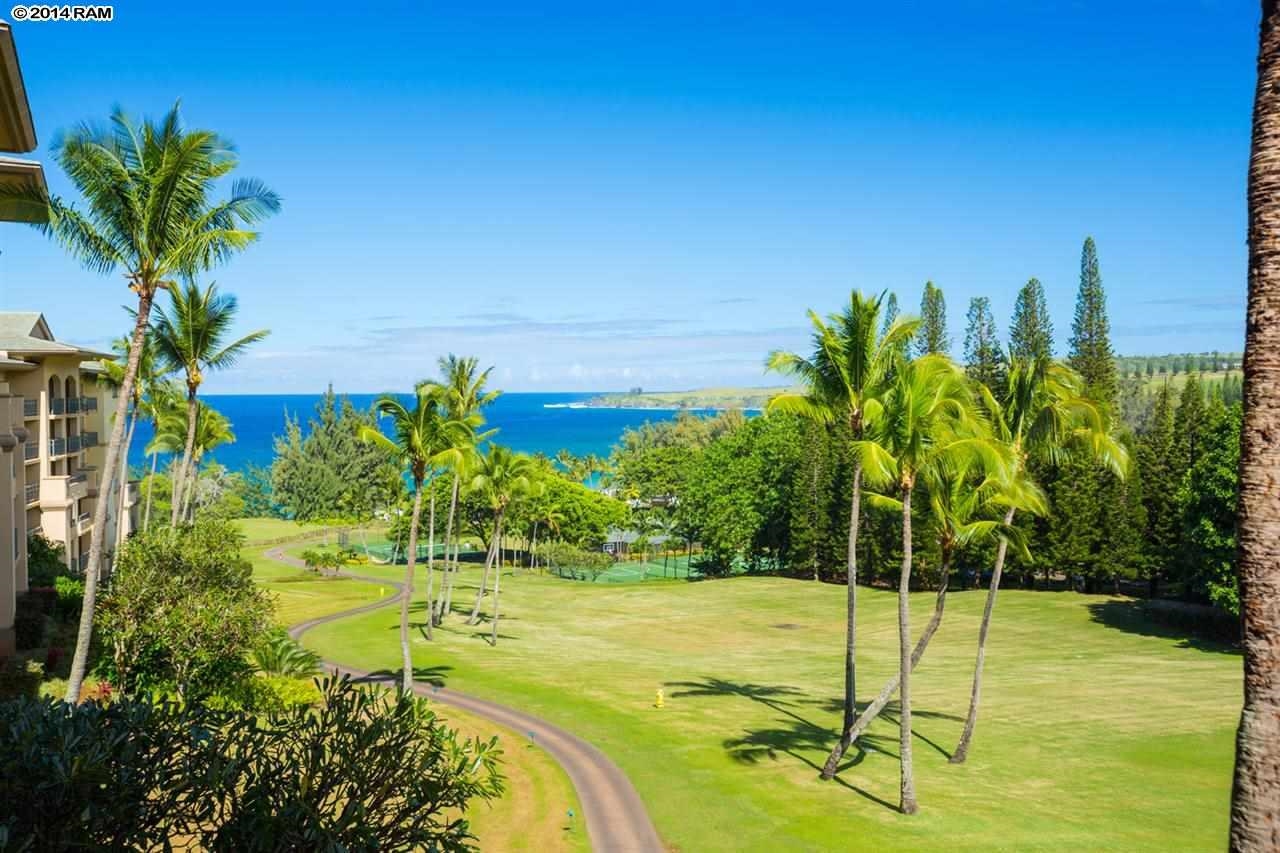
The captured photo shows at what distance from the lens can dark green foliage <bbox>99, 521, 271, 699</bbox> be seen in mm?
28484

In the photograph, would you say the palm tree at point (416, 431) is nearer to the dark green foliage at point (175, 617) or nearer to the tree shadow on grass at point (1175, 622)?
the dark green foliage at point (175, 617)

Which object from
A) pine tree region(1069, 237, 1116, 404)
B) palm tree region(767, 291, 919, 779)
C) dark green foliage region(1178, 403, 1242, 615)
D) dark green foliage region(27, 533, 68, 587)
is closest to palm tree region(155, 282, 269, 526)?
dark green foliage region(27, 533, 68, 587)

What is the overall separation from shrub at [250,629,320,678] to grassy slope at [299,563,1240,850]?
6295 millimetres

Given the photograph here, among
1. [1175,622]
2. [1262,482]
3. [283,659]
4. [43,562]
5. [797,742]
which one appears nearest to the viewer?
[1262,482]

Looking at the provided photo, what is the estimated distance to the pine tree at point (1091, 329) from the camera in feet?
314

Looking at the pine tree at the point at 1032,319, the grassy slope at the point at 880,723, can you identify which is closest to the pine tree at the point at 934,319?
the pine tree at the point at 1032,319

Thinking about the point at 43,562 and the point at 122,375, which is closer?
the point at 43,562

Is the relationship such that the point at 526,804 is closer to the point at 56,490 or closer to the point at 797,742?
the point at 797,742

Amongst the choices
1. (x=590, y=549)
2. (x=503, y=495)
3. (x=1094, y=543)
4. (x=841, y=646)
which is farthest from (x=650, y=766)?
(x=590, y=549)

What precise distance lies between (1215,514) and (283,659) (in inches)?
2126

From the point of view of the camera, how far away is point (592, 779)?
3019 centimetres

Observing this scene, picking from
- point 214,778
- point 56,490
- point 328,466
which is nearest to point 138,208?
point 214,778

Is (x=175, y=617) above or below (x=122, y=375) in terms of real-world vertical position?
below

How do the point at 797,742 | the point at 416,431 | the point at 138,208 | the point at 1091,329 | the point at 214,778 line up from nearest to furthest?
1. the point at 214,778
2. the point at 138,208
3. the point at 797,742
4. the point at 416,431
5. the point at 1091,329
